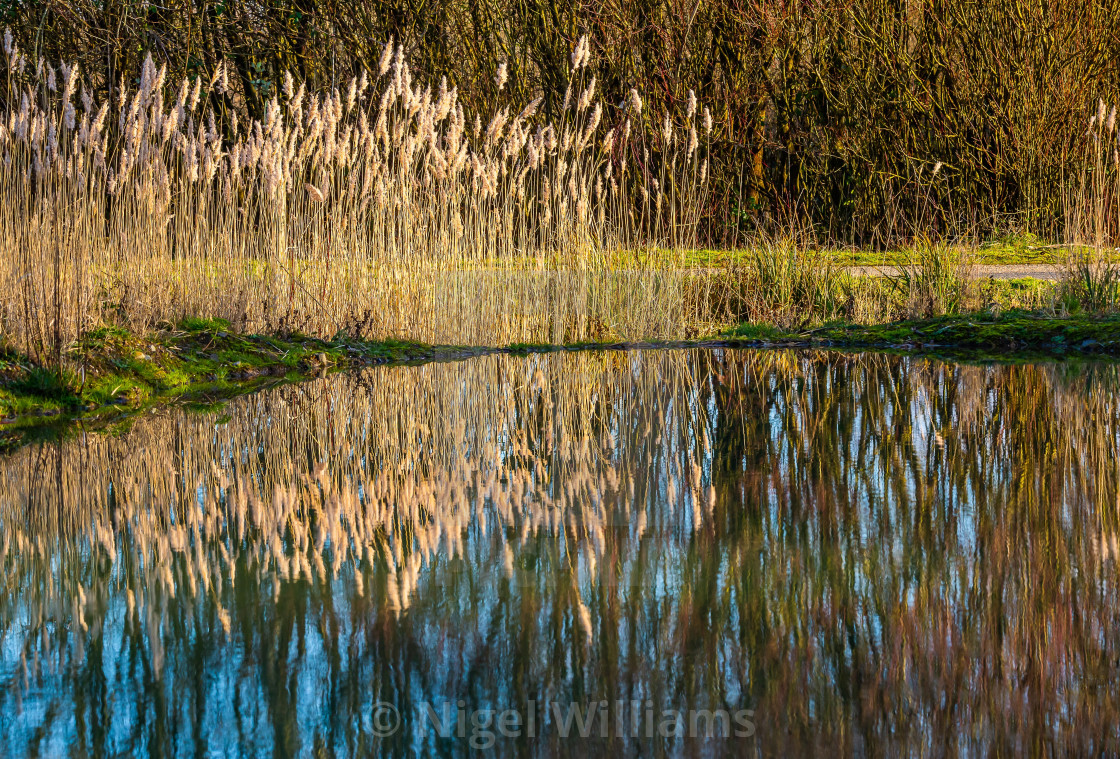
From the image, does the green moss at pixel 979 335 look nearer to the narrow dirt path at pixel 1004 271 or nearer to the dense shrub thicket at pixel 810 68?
the narrow dirt path at pixel 1004 271

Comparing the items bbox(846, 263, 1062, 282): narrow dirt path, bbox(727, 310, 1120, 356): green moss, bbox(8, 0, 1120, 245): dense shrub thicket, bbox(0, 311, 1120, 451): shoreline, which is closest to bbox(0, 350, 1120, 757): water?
bbox(0, 311, 1120, 451): shoreline

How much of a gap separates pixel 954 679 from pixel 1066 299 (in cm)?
574

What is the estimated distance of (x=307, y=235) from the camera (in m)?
6.00

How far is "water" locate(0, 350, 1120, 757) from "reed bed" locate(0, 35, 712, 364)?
1249 mm

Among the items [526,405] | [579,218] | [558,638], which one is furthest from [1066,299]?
[558,638]

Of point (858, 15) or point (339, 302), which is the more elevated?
point (858, 15)

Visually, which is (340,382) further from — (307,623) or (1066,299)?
(1066,299)

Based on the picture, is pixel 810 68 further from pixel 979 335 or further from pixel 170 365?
pixel 170 365

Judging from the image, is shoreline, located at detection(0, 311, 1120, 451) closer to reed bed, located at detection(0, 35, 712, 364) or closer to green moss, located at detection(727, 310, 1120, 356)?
green moss, located at detection(727, 310, 1120, 356)

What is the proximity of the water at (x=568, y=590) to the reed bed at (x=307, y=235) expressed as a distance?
4.10ft

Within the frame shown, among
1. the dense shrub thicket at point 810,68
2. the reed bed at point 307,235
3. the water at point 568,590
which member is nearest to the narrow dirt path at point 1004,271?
the dense shrub thicket at point 810,68

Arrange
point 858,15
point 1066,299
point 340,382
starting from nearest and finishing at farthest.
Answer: point 340,382 → point 1066,299 → point 858,15

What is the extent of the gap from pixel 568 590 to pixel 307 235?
441 cm

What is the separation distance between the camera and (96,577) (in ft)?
6.86
